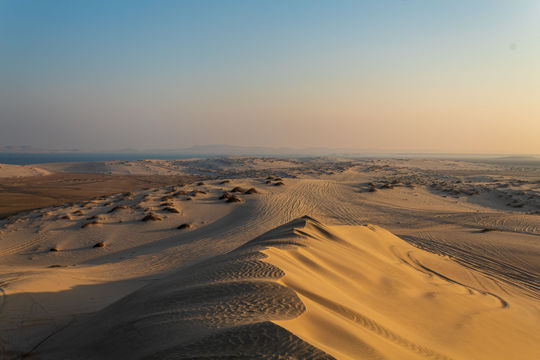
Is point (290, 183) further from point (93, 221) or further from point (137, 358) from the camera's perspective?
point (137, 358)

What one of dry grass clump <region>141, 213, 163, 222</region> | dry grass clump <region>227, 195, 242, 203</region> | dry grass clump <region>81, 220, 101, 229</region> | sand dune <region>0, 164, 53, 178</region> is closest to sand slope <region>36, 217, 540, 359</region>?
dry grass clump <region>141, 213, 163, 222</region>

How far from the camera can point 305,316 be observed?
3.04 m

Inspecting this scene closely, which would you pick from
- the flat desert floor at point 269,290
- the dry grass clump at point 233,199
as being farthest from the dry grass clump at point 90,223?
the dry grass clump at point 233,199

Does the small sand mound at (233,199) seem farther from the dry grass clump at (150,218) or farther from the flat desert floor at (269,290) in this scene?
the dry grass clump at (150,218)

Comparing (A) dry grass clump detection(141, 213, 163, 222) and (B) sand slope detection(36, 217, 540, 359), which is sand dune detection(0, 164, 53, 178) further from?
(B) sand slope detection(36, 217, 540, 359)

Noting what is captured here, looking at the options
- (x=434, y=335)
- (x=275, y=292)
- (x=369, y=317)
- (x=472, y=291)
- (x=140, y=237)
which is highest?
(x=275, y=292)

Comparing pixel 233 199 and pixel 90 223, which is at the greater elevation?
pixel 233 199

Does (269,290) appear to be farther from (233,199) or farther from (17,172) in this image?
(17,172)

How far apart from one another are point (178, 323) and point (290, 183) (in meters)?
23.1

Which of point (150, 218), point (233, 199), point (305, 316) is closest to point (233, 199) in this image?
point (233, 199)

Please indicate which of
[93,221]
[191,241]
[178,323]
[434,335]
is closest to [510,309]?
[434,335]

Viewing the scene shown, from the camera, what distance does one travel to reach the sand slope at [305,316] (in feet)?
8.41

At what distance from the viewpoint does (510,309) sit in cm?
534

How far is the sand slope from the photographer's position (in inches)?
101
